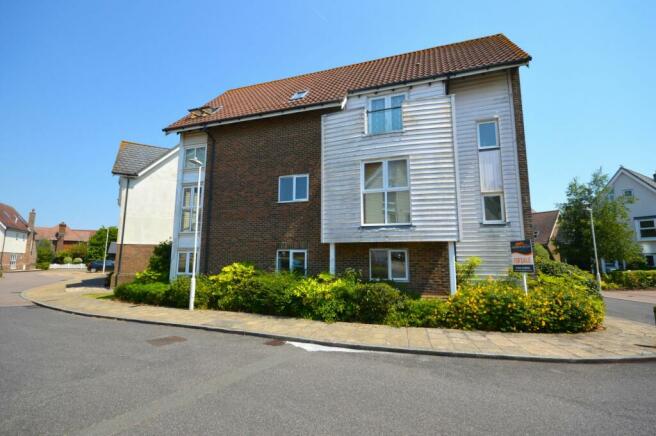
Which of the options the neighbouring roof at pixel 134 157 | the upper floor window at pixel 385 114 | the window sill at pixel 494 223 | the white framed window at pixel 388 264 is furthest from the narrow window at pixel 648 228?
the neighbouring roof at pixel 134 157

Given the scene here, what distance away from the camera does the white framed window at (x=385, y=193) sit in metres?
10.8

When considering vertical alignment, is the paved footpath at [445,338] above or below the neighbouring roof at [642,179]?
below

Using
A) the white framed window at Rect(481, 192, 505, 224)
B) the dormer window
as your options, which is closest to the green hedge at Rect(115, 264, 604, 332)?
the white framed window at Rect(481, 192, 505, 224)

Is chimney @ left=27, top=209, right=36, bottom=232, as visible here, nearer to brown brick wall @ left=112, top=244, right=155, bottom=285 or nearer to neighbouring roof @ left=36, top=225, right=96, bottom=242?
neighbouring roof @ left=36, top=225, right=96, bottom=242

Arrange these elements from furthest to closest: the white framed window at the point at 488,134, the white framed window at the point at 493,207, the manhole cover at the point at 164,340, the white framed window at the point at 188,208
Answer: the white framed window at the point at 188,208 → the white framed window at the point at 488,134 → the white framed window at the point at 493,207 → the manhole cover at the point at 164,340

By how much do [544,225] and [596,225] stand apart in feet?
48.5

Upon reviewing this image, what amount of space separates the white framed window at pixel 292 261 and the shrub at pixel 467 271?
5.79 meters

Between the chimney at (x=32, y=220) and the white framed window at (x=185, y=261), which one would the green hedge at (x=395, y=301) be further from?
the chimney at (x=32, y=220)

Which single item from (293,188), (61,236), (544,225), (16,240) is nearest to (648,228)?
(544,225)

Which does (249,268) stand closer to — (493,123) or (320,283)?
(320,283)

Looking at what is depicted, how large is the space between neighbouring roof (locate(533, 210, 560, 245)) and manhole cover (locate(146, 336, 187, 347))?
41.2 metres

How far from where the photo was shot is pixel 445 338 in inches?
298

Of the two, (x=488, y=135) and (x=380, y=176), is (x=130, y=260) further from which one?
(x=488, y=135)

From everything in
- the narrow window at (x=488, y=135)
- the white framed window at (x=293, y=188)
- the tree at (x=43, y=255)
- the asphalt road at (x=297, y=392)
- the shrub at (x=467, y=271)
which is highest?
the narrow window at (x=488, y=135)
